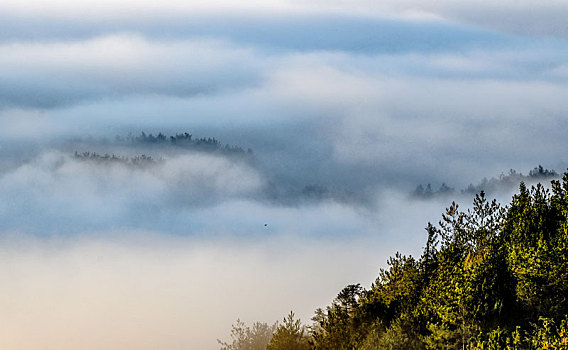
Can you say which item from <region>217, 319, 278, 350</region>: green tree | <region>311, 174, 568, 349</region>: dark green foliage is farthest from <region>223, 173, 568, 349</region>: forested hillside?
<region>217, 319, 278, 350</region>: green tree

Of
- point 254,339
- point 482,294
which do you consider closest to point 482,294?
point 482,294

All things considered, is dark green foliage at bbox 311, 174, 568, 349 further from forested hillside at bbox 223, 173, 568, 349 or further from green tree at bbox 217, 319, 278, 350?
green tree at bbox 217, 319, 278, 350

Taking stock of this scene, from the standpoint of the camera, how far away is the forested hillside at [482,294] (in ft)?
243

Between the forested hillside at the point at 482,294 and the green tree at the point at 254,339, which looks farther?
the green tree at the point at 254,339

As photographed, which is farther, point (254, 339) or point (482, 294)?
point (254, 339)

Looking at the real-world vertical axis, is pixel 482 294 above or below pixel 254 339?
below

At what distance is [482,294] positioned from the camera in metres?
75.0

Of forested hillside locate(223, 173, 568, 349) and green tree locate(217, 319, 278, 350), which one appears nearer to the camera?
forested hillside locate(223, 173, 568, 349)

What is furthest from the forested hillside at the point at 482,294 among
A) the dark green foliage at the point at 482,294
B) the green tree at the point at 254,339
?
the green tree at the point at 254,339

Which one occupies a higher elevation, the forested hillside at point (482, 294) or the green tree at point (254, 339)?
the green tree at point (254, 339)

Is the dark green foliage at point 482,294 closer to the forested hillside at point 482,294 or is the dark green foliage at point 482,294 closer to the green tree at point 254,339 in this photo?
the forested hillside at point 482,294

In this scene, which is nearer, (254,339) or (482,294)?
(482,294)

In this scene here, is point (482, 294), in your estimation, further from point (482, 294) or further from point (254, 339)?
point (254, 339)

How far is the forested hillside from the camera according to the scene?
73938 mm
